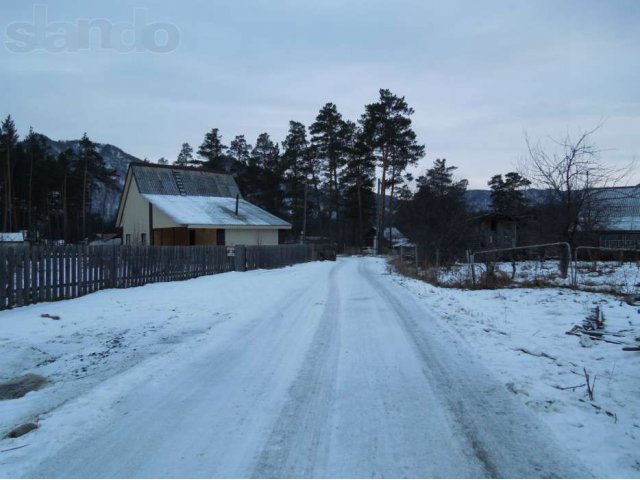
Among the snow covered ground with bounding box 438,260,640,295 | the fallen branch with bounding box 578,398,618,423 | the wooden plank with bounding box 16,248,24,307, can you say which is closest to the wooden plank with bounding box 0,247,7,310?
the wooden plank with bounding box 16,248,24,307

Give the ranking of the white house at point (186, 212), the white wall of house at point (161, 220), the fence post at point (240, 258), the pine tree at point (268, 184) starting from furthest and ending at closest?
the pine tree at point (268, 184)
the white house at point (186, 212)
the white wall of house at point (161, 220)
the fence post at point (240, 258)

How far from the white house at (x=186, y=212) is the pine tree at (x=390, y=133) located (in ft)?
63.2

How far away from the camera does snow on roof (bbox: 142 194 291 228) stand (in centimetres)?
3278

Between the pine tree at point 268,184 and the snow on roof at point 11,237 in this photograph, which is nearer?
the snow on roof at point 11,237

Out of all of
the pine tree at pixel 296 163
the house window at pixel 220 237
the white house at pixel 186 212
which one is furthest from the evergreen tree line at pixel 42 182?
the house window at pixel 220 237

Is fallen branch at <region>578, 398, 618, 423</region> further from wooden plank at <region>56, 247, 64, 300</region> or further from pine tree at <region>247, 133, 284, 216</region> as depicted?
pine tree at <region>247, 133, 284, 216</region>

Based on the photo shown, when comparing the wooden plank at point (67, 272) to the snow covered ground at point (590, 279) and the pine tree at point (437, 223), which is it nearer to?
the snow covered ground at point (590, 279)

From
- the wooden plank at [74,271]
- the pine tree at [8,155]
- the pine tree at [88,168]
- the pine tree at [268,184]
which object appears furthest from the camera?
the pine tree at [268,184]

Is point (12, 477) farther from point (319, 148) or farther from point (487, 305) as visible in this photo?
point (319, 148)

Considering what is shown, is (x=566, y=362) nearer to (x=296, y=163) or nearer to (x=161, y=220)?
(x=161, y=220)

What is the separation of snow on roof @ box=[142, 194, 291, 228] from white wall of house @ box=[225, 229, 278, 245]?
2.80 feet

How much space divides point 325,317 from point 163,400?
201 inches

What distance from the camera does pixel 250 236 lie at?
36.3m

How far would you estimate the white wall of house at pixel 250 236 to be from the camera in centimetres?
3503
